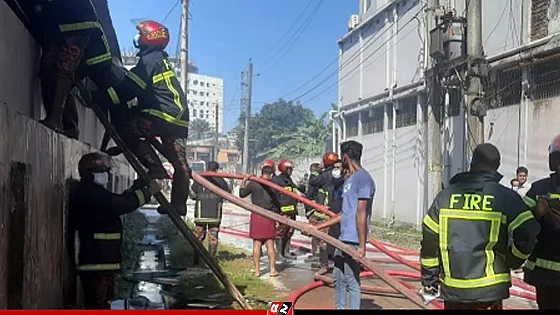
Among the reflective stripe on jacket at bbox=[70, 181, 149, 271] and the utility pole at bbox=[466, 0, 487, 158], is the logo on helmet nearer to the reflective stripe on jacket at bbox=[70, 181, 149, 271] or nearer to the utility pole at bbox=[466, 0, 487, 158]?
the reflective stripe on jacket at bbox=[70, 181, 149, 271]

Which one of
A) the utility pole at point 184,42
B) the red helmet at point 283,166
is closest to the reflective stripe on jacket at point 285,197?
the red helmet at point 283,166

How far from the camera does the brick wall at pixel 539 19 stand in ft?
31.4

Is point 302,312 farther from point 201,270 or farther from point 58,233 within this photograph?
point 201,270

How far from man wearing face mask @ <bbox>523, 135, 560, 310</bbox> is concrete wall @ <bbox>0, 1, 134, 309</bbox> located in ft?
9.60

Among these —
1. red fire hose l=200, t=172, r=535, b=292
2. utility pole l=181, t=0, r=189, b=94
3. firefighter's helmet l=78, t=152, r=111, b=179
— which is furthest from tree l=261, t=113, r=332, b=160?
firefighter's helmet l=78, t=152, r=111, b=179

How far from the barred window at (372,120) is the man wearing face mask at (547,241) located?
14644mm

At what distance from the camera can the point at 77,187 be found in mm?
3730

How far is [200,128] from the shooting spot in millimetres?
68562

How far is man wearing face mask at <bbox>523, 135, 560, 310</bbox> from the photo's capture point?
3352mm

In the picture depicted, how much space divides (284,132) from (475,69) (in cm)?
4122

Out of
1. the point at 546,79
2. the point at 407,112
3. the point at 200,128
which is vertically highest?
the point at 200,128

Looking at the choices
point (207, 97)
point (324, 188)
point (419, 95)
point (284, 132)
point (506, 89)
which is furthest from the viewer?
point (207, 97)

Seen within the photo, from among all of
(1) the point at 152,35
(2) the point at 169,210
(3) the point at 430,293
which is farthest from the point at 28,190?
(3) the point at 430,293

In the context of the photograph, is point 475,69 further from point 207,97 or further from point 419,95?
point 207,97
